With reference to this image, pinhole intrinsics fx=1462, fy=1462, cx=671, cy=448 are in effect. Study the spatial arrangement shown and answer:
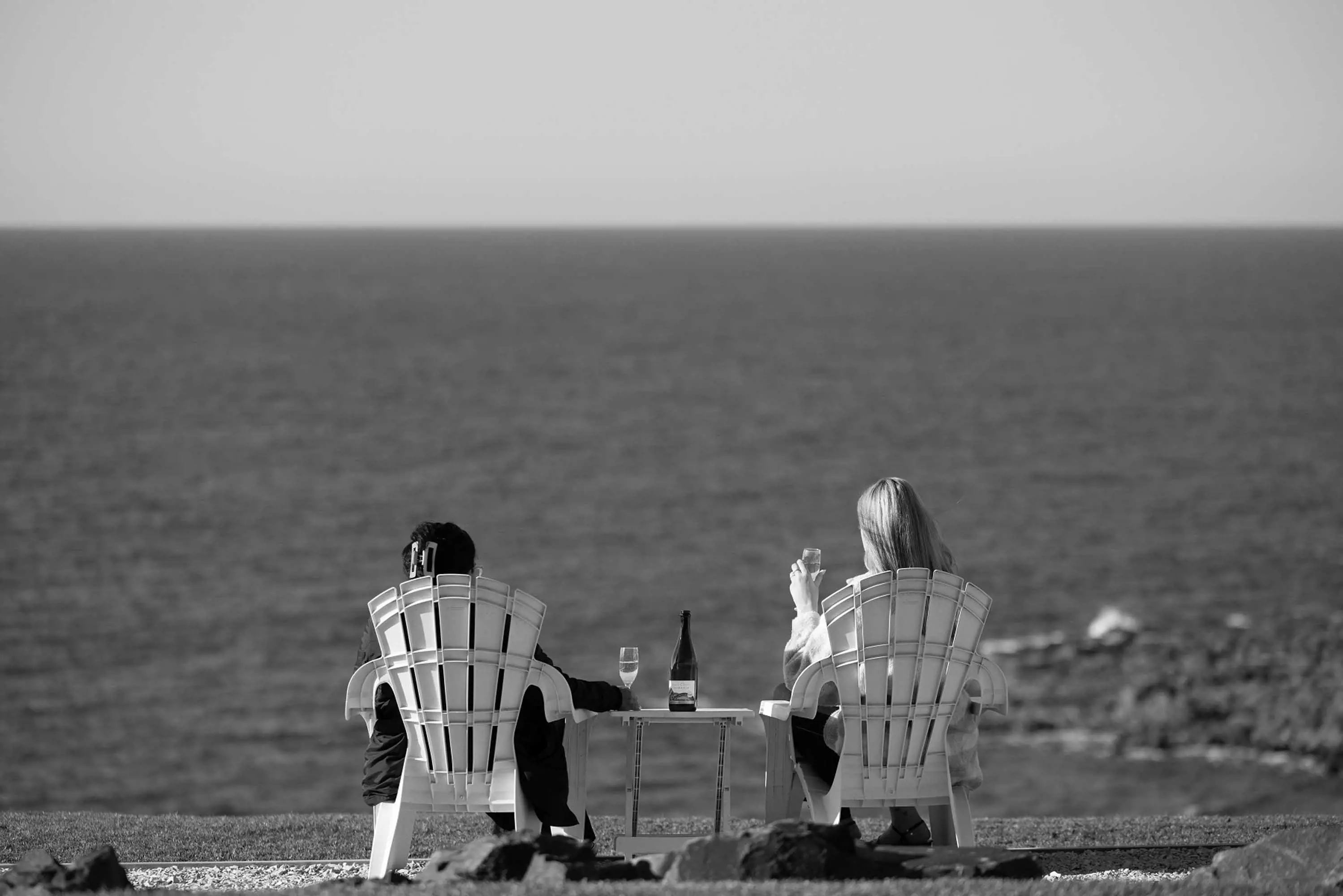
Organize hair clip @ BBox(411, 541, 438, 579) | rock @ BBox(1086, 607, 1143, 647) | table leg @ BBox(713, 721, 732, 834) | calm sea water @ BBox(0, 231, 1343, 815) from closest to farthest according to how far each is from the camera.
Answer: hair clip @ BBox(411, 541, 438, 579) → table leg @ BBox(713, 721, 732, 834) → calm sea water @ BBox(0, 231, 1343, 815) → rock @ BBox(1086, 607, 1143, 647)

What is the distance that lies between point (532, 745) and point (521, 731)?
0.07 metres

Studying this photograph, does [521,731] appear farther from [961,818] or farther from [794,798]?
[961,818]

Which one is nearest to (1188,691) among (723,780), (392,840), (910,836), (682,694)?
(910,836)

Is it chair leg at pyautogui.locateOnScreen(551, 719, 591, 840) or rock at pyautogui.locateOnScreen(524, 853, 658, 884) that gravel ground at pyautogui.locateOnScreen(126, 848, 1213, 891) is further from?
rock at pyautogui.locateOnScreen(524, 853, 658, 884)

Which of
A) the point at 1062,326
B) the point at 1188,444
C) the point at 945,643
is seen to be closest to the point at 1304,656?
the point at 945,643

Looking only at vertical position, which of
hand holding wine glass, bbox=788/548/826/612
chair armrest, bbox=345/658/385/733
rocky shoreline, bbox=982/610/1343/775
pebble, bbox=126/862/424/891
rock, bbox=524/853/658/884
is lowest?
rocky shoreline, bbox=982/610/1343/775

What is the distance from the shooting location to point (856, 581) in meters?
4.95

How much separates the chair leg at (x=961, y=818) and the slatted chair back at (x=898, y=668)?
0.15m

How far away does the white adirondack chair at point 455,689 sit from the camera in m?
4.95

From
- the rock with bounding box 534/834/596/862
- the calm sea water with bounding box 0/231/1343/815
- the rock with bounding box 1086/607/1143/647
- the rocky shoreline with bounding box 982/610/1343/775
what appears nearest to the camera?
the rock with bounding box 534/834/596/862

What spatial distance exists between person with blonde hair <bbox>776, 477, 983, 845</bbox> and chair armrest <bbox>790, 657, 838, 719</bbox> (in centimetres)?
5

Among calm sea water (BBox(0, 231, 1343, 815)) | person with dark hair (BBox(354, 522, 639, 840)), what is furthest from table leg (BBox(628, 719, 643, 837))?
calm sea water (BBox(0, 231, 1343, 815))

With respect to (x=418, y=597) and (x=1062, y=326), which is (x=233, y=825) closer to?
(x=418, y=597)

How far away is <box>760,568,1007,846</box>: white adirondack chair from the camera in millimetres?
5016
